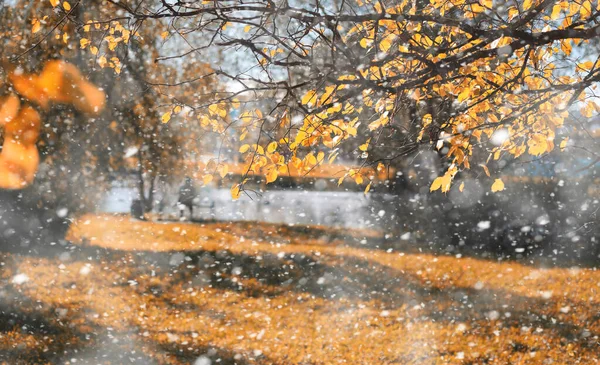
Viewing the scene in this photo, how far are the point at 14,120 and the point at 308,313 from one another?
737 centimetres

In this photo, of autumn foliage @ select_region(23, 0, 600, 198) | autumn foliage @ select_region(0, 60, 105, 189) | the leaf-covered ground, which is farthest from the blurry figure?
autumn foliage @ select_region(23, 0, 600, 198)

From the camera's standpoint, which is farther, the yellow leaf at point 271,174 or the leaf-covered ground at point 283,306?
the leaf-covered ground at point 283,306

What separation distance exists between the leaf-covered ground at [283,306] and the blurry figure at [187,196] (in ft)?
13.4

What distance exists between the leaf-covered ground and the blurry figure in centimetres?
410

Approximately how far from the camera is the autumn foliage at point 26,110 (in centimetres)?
1055

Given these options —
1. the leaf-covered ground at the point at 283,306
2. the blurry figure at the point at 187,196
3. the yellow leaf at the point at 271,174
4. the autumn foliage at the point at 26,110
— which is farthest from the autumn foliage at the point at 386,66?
the blurry figure at the point at 187,196

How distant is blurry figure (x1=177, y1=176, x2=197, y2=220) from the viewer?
1614 centimetres

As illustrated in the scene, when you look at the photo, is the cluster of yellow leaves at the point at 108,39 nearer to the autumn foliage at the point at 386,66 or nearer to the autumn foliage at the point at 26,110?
the autumn foliage at the point at 386,66

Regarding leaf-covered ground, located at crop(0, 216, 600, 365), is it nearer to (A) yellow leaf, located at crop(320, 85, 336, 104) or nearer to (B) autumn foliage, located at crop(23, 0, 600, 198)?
(B) autumn foliage, located at crop(23, 0, 600, 198)

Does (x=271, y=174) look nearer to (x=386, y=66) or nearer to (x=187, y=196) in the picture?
(x=386, y=66)

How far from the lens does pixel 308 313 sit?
7648mm

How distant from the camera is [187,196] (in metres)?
17.0

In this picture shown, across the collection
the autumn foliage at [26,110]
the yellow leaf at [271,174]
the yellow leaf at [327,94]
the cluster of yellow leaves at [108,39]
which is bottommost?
the yellow leaf at [271,174]

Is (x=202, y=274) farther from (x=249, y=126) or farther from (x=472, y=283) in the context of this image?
(x=249, y=126)
